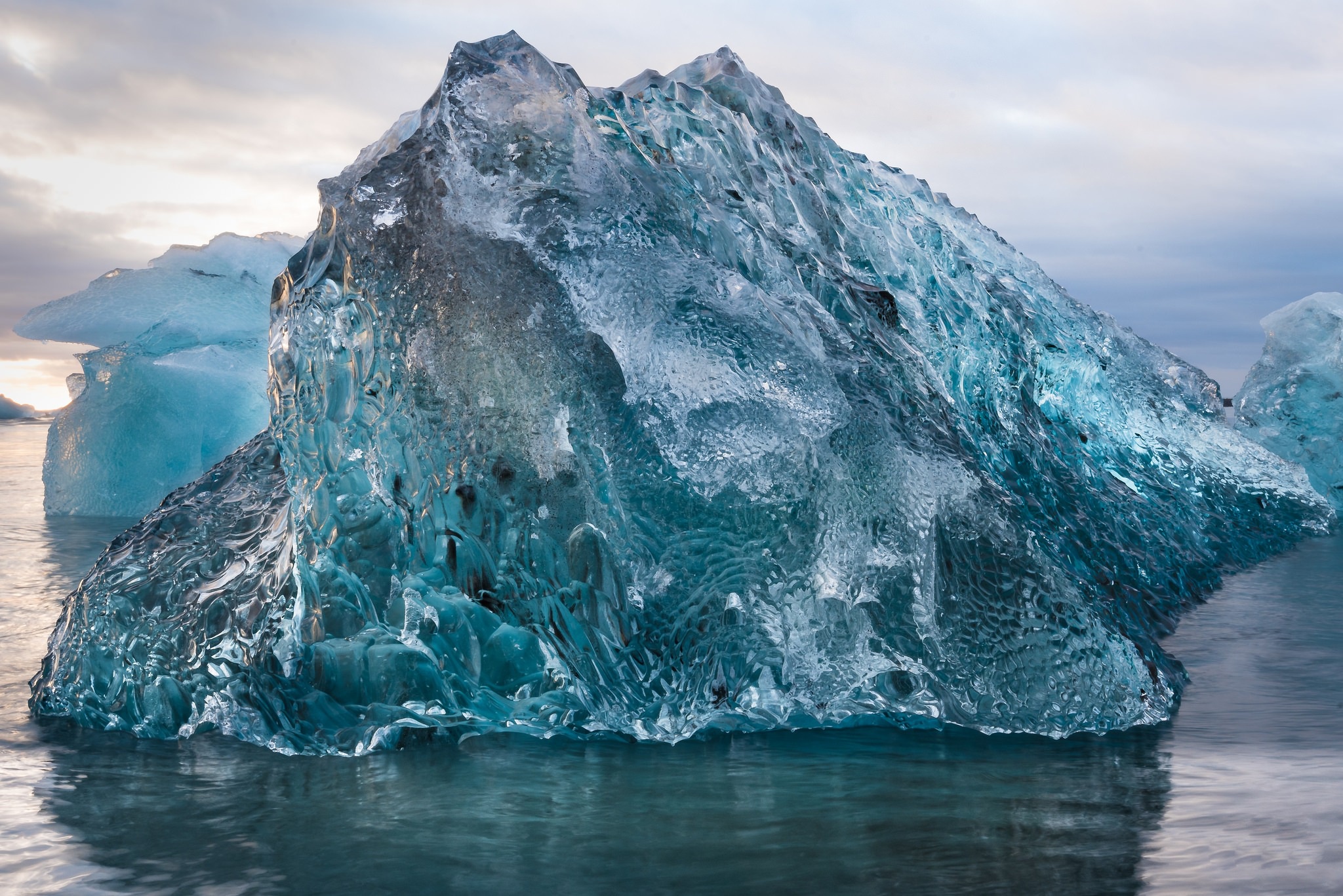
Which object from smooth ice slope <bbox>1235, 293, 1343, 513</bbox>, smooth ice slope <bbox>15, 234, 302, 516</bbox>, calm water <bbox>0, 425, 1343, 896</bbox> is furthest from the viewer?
smooth ice slope <bbox>1235, 293, 1343, 513</bbox>

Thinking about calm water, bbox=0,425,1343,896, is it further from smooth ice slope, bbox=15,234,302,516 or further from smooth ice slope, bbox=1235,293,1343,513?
smooth ice slope, bbox=1235,293,1343,513

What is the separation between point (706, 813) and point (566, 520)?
1.10 meters

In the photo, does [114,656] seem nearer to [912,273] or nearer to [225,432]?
[912,273]

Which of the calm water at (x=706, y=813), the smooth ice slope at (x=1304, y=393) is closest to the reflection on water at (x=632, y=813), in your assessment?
the calm water at (x=706, y=813)

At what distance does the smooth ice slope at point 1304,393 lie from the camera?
10.9 m

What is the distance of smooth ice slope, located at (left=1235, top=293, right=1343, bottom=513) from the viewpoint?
10.9 meters

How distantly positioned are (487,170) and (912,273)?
277cm

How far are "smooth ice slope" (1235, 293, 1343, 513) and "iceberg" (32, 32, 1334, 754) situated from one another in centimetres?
810

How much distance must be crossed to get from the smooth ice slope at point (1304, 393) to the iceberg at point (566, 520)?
810 centimetres

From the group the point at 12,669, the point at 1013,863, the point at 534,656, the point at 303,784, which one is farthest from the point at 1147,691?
the point at 12,669

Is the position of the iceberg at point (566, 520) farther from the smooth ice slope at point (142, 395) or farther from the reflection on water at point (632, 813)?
the smooth ice slope at point (142, 395)

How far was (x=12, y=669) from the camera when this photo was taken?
4.36 metres

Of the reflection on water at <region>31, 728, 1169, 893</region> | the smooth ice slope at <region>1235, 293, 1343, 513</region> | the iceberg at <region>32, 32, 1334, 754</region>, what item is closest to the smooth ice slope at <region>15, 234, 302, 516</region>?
the iceberg at <region>32, 32, 1334, 754</region>

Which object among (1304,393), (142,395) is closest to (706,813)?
(142,395)
